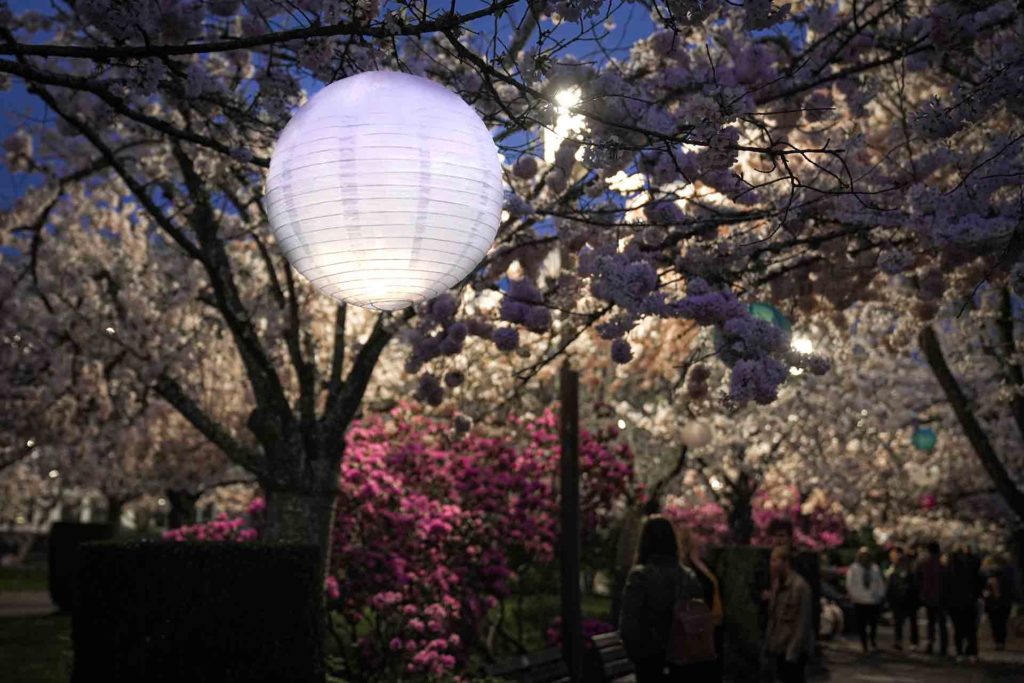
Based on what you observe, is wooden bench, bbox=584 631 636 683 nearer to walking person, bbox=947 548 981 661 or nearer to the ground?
the ground

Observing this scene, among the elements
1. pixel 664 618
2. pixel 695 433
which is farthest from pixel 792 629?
pixel 695 433

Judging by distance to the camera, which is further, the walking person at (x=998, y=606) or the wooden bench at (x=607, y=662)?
the walking person at (x=998, y=606)

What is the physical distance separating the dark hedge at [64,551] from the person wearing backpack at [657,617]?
52.0ft

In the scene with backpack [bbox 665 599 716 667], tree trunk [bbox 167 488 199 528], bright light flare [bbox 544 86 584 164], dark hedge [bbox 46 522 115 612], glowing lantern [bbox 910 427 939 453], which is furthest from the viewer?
tree trunk [bbox 167 488 199 528]

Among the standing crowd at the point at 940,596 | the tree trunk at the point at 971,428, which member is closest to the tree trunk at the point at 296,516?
the tree trunk at the point at 971,428

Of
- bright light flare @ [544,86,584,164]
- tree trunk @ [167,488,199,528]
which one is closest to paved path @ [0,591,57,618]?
tree trunk @ [167,488,199,528]

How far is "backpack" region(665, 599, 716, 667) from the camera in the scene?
21.2 feet

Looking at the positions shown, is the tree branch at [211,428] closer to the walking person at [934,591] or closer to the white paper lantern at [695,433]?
the white paper lantern at [695,433]

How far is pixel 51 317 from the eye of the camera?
1255cm

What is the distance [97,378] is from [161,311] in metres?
1.91

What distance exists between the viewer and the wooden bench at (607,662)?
10.3m

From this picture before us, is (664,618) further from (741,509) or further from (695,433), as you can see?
(741,509)

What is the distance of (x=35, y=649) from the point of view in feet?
48.3

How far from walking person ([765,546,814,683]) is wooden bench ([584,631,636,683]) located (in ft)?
4.57
